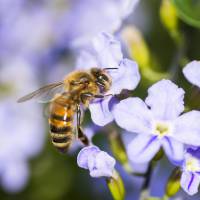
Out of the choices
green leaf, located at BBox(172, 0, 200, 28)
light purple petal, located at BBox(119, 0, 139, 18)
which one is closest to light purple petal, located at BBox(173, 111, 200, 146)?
green leaf, located at BBox(172, 0, 200, 28)

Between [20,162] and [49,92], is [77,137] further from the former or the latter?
[20,162]

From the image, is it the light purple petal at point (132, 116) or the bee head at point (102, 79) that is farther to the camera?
the bee head at point (102, 79)

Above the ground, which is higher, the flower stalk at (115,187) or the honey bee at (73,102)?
the honey bee at (73,102)

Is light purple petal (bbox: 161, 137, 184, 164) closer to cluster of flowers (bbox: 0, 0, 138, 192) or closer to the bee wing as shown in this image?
the bee wing

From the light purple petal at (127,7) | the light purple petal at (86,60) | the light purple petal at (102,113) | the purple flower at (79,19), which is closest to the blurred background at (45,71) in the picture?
the purple flower at (79,19)

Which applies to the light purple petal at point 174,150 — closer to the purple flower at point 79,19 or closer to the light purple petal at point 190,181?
the light purple petal at point 190,181

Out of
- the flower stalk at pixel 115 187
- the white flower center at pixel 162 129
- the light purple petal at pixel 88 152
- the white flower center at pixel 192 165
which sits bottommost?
the flower stalk at pixel 115 187

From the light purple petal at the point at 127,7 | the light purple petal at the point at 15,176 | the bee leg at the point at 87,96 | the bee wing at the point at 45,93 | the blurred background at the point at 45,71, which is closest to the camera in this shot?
the bee leg at the point at 87,96

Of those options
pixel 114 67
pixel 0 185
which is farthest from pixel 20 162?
pixel 114 67

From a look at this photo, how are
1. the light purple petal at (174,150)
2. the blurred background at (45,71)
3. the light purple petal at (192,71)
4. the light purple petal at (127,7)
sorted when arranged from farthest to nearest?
the blurred background at (45,71), the light purple petal at (127,7), the light purple petal at (192,71), the light purple petal at (174,150)

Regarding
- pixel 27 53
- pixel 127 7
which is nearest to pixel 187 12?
pixel 127 7
